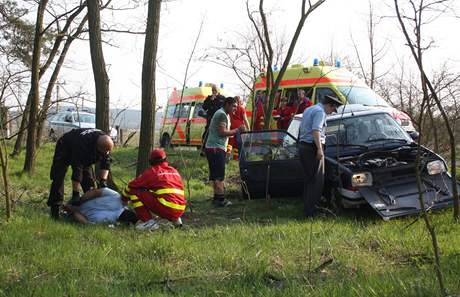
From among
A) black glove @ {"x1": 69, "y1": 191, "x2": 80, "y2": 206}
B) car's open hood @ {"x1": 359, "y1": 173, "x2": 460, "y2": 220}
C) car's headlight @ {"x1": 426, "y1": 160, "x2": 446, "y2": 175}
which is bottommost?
black glove @ {"x1": 69, "y1": 191, "x2": 80, "y2": 206}

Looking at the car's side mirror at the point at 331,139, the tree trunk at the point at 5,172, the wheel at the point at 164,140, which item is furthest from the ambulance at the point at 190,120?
the tree trunk at the point at 5,172

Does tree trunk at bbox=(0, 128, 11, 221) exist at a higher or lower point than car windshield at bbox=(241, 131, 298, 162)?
lower

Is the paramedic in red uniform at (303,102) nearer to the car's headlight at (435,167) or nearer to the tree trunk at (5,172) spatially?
the car's headlight at (435,167)

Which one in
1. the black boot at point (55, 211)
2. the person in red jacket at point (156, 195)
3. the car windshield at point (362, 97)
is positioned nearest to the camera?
→ the person in red jacket at point (156, 195)

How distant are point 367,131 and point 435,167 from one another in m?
1.34

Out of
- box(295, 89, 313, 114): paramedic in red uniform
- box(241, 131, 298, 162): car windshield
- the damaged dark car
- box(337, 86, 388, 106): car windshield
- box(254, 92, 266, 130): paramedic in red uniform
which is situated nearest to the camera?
the damaged dark car

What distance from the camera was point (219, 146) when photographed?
8328 millimetres

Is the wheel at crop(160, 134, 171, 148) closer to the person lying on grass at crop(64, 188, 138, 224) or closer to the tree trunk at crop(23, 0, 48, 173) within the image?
the tree trunk at crop(23, 0, 48, 173)

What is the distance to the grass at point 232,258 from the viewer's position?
3.83m

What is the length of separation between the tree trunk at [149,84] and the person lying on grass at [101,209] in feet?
6.43

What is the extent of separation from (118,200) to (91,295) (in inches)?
128

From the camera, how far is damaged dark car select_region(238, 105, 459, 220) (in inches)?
259

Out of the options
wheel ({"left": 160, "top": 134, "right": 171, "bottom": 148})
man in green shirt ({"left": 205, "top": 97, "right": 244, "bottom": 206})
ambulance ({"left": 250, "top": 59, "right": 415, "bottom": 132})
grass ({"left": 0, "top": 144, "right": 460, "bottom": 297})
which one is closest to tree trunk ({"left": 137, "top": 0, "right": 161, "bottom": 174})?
man in green shirt ({"left": 205, "top": 97, "right": 244, "bottom": 206})

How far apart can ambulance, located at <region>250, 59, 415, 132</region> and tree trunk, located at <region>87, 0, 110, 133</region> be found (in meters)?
5.12
